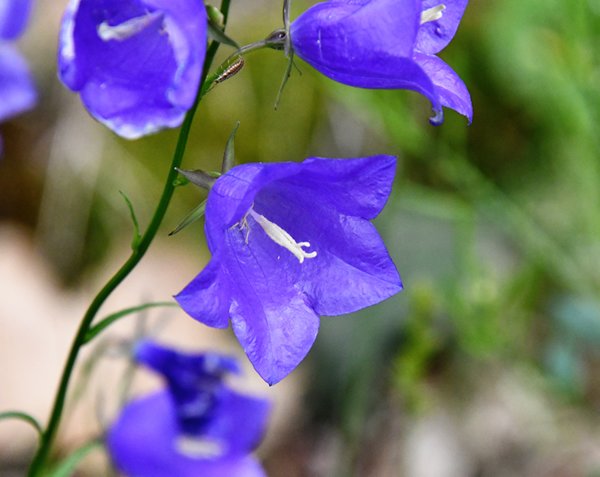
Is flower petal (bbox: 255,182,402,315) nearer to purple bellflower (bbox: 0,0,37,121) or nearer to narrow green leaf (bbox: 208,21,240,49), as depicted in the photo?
narrow green leaf (bbox: 208,21,240,49)

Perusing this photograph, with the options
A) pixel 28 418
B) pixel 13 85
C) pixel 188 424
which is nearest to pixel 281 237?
pixel 28 418

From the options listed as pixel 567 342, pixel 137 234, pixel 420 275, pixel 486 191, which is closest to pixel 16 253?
pixel 420 275

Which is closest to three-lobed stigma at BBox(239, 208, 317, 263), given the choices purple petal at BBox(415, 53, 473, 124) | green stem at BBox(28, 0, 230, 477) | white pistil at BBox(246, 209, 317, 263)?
white pistil at BBox(246, 209, 317, 263)

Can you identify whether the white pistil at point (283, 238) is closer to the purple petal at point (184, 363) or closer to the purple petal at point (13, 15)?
the purple petal at point (184, 363)

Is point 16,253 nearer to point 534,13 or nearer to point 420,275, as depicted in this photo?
point 420,275

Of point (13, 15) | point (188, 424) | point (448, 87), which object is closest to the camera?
point (448, 87)

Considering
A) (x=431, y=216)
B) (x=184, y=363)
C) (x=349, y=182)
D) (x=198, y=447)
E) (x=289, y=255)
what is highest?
(x=349, y=182)

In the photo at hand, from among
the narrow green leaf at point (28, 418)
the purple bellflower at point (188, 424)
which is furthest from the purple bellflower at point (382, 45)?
the purple bellflower at point (188, 424)

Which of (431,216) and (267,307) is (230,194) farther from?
(431,216)
